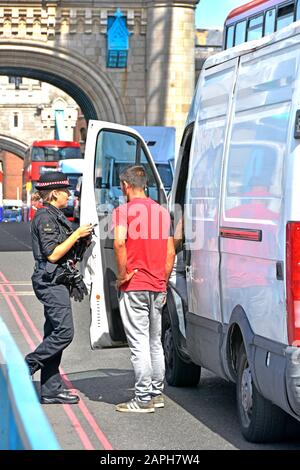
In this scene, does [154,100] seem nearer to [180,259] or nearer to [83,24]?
[83,24]

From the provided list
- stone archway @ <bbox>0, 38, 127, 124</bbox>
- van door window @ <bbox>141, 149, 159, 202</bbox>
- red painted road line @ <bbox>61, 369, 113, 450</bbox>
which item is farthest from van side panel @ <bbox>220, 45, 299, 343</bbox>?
stone archway @ <bbox>0, 38, 127, 124</bbox>

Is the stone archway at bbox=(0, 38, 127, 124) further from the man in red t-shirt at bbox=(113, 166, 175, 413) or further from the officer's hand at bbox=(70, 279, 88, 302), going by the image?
the man in red t-shirt at bbox=(113, 166, 175, 413)

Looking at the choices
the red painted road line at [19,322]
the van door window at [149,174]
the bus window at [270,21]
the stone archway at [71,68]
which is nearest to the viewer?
the van door window at [149,174]

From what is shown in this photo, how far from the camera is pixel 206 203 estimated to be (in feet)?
27.1

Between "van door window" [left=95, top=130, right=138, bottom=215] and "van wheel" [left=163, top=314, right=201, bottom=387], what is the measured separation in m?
1.10

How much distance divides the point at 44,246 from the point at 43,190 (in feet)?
1.41

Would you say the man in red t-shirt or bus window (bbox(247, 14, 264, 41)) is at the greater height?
bus window (bbox(247, 14, 264, 41))

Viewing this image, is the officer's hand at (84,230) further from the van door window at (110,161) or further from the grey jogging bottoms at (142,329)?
the van door window at (110,161)

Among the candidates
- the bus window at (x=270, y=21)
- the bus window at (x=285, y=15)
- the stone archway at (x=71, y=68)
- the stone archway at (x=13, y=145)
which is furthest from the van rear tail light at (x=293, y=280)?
the stone archway at (x=13, y=145)

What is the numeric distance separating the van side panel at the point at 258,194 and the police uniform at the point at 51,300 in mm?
1289

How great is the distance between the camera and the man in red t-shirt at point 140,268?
8156mm

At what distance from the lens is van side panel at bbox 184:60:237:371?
800cm

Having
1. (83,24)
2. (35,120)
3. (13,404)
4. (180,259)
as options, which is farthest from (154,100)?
(35,120)

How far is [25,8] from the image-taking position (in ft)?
134
